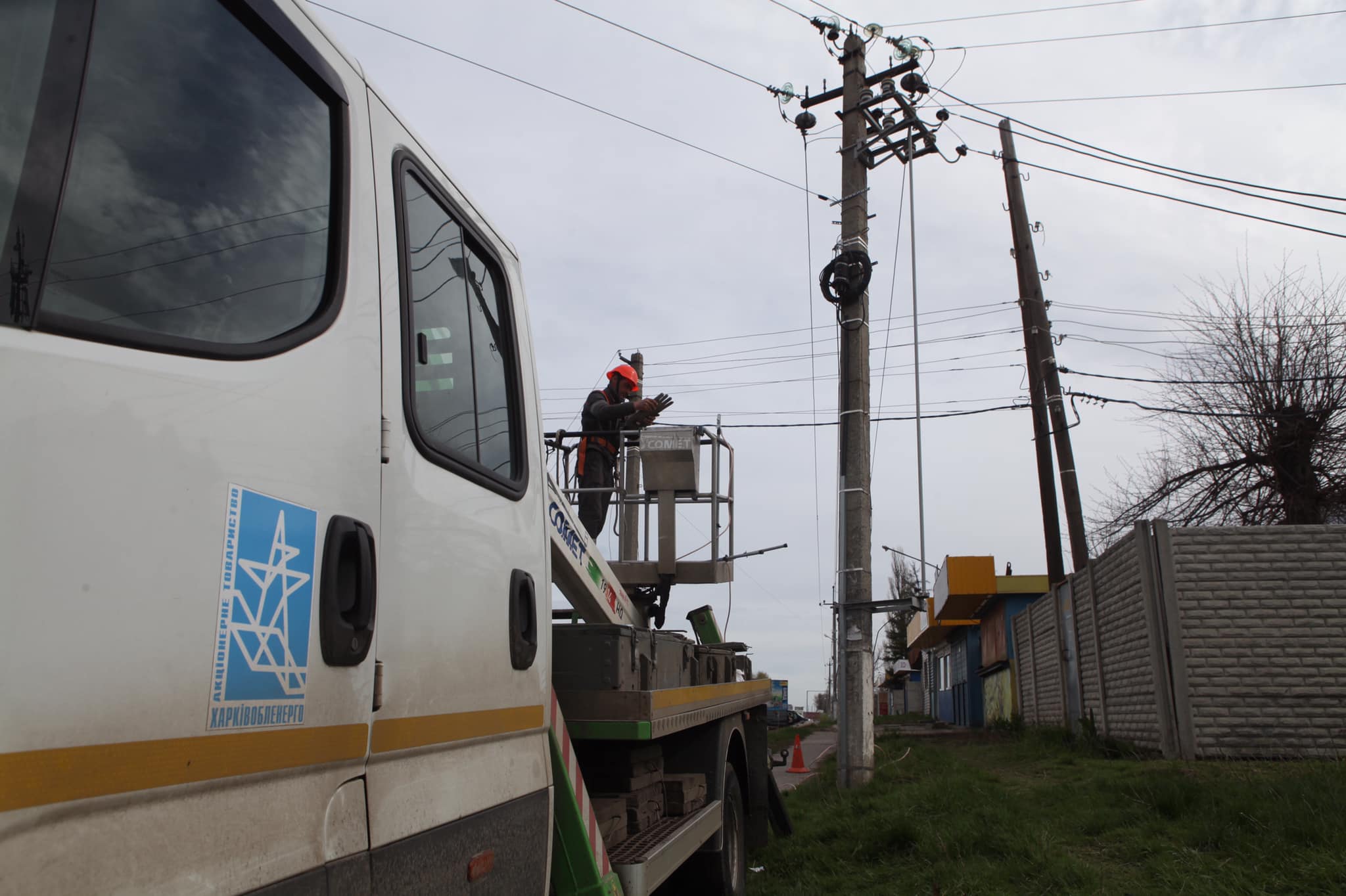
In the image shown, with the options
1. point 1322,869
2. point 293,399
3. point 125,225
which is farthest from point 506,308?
point 1322,869

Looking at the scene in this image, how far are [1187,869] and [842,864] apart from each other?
226 cm

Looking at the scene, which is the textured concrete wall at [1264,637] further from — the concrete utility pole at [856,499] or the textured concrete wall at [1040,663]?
the textured concrete wall at [1040,663]

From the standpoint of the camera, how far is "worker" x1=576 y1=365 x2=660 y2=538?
6.19m

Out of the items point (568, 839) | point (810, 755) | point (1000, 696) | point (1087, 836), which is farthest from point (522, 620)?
point (1000, 696)

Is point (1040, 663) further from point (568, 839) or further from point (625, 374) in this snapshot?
point (568, 839)

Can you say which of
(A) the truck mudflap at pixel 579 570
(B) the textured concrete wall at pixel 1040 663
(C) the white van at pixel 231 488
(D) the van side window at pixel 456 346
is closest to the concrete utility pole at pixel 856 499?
(B) the textured concrete wall at pixel 1040 663

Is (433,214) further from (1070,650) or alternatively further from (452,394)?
(1070,650)

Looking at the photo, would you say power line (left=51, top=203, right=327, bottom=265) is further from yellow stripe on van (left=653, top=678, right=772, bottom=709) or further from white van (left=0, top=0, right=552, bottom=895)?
yellow stripe on van (left=653, top=678, right=772, bottom=709)

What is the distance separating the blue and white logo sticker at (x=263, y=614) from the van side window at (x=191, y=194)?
30 centimetres

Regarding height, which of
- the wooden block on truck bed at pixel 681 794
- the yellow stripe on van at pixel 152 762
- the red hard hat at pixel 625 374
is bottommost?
the wooden block on truck bed at pixel 681 794

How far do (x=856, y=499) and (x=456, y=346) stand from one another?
9.71m

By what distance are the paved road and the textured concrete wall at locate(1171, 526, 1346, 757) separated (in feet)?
15.5

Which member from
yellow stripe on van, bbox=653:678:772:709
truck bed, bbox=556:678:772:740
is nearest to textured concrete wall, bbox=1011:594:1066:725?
yellow stripe on van, bbox=653:678:772:709

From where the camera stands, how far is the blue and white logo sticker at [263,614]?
1678mm
